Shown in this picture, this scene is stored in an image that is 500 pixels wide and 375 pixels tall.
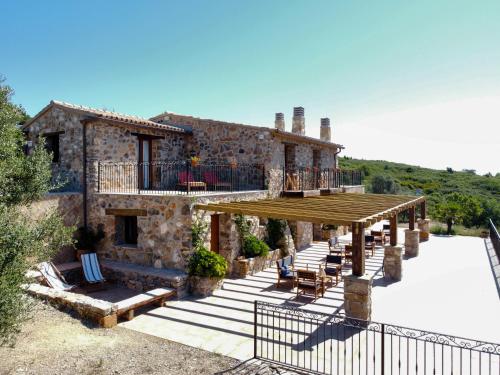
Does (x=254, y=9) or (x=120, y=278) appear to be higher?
(x=254, y=9)

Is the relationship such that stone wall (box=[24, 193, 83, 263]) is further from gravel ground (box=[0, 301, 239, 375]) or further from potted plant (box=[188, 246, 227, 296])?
gravel ground (box=[0, 301, 239, 375])

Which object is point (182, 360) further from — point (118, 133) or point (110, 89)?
point (110, 89)

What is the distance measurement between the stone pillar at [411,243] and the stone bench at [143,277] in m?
A: 10.6

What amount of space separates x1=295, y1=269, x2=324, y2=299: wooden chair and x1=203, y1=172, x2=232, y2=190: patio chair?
20.8 ft

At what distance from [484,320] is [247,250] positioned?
7380 mm

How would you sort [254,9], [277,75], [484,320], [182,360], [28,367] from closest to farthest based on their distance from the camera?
[28,367] < [182,360] < [484,320] < [254,9] < [277,75]

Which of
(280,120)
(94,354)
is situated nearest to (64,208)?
(94,354)

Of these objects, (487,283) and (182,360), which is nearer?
(182,360)

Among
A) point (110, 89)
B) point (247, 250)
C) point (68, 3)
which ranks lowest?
point (247, 250)

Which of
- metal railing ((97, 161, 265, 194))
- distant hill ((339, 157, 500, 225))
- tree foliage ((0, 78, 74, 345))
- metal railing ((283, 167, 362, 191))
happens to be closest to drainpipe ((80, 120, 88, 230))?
metal railing ((97, 161, 265, 194))

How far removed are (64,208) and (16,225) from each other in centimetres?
762

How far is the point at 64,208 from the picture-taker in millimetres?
12227

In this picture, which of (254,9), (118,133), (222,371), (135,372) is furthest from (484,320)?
(118,133)

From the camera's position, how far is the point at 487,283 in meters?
11.8
